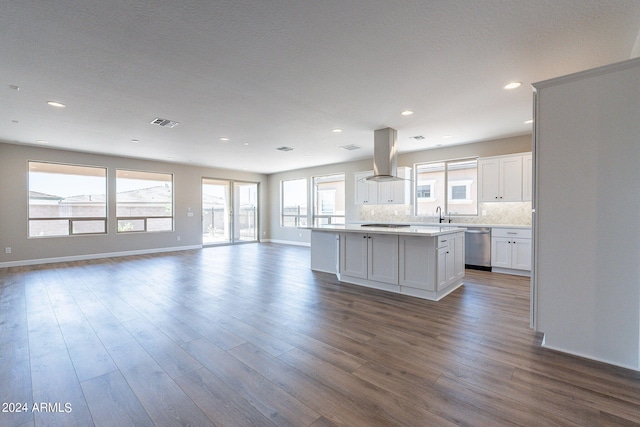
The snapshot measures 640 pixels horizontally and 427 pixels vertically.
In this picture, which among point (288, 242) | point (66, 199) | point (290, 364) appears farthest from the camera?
point (288, 242)

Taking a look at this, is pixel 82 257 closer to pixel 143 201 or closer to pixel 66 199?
pixel 66 199

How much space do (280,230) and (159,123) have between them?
20.9 ft

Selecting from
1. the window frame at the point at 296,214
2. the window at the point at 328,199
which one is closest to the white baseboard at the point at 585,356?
the window at the point at 328,199

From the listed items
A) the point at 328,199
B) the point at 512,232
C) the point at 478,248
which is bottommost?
the point at 478,248

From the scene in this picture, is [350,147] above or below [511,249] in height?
above

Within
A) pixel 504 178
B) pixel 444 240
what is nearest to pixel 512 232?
pixel 504 178

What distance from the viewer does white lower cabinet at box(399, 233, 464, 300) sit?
371cm

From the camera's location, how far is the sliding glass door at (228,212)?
31.5ft

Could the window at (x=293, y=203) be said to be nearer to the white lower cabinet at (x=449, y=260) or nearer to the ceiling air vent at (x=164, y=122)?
the ceiling air vent at (x=164, y=122)

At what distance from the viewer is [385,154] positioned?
16.7 ft

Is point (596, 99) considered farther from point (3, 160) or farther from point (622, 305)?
point (3, 160)

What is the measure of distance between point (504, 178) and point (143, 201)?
9.22m

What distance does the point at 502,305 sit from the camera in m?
3.59

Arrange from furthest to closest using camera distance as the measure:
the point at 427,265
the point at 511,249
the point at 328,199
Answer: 1. the point at 328,199
2. the point at 511,249
3. the point at 427,265
